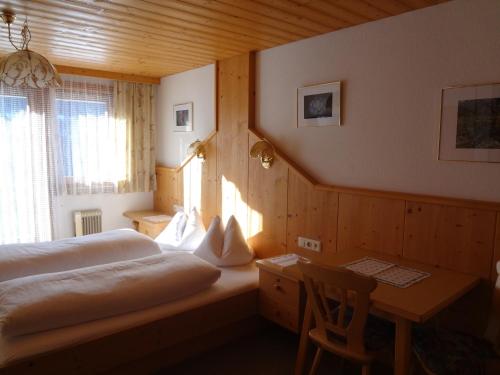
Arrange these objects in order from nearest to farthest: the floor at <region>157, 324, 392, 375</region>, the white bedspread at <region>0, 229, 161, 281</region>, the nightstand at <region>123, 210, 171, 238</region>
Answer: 1. the floor at <region>157, 324, 392, 375</region>
2. the white bedspread at <region>0, 229, 161, 281</region>
3. the nightstand at <region>123, 210, 171, 238</region>

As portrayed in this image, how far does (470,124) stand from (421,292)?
3.35ft

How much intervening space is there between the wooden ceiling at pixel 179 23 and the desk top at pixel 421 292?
5.13 feet

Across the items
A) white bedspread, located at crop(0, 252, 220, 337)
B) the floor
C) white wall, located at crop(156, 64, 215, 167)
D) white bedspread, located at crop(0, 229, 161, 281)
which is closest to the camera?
white bedspread, located at crop(0, 252, 220, 337)

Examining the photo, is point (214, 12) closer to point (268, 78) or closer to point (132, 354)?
point (268, 78)

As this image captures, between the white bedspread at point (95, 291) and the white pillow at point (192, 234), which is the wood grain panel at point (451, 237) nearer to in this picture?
the white bedspread at point (95, 291)

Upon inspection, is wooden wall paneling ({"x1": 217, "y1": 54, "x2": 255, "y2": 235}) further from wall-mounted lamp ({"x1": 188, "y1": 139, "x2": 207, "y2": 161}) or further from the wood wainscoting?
wall-mounted lamp ({"x1": 188, "y1": 139, "x2": 207, "y2": 161})

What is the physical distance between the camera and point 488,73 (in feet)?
7.06

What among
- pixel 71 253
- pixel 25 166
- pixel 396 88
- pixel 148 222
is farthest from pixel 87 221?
pixel 396 88

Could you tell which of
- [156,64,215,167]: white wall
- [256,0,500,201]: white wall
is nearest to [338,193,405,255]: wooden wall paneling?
[256,0,500,201]: white wall

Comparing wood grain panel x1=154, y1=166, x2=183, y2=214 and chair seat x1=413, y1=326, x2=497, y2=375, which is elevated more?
wood grain panel x1=154, y1=166, x2=183, y2=214

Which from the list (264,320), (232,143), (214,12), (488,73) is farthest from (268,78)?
(264,320)

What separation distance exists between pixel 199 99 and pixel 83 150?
1.51 meters

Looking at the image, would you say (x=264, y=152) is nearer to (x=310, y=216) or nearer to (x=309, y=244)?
(x=310, y=216)

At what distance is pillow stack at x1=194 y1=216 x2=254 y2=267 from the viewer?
3.23m
